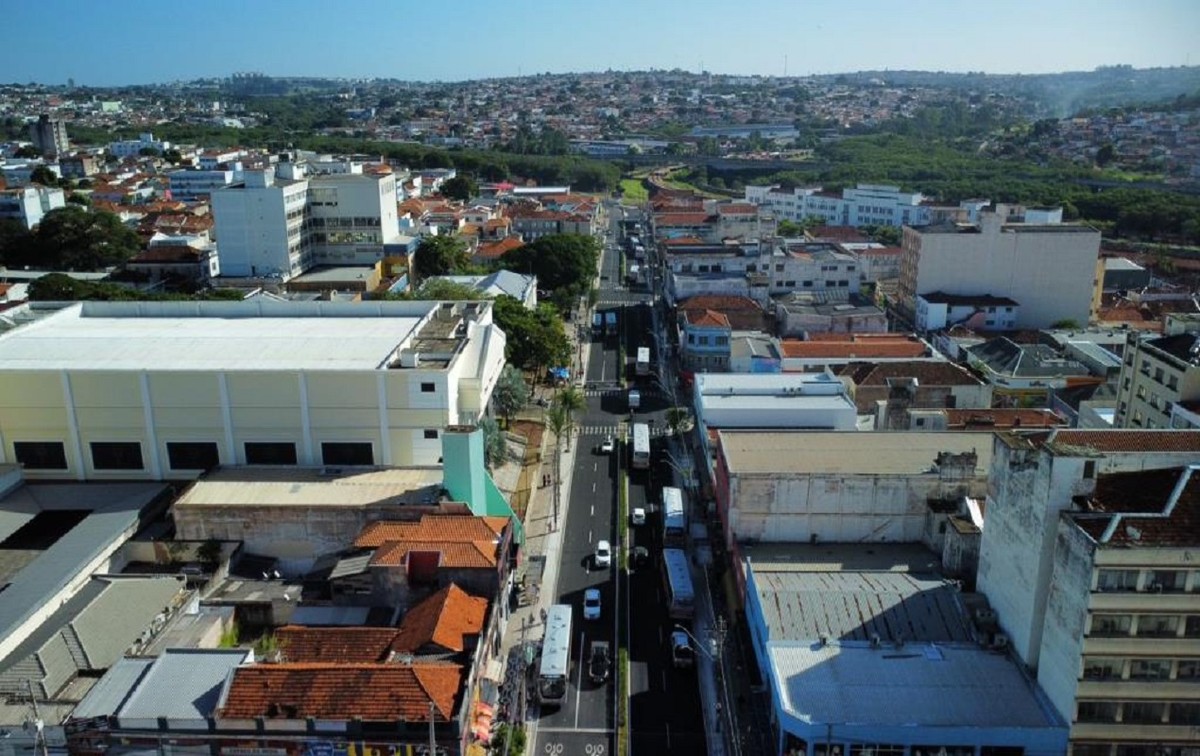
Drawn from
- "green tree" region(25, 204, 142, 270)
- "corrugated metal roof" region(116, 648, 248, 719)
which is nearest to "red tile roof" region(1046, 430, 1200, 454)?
"corrugated metal roof" region(116, 648, 248, 719)

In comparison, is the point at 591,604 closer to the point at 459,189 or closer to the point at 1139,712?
the point at 1139,712

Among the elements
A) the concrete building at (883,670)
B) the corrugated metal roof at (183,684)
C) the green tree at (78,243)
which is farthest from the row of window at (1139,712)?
the green tree at (78,243)

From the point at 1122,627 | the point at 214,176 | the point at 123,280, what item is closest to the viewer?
the point at 1122,627

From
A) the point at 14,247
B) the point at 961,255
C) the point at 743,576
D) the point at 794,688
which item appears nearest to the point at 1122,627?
the point at 794,688

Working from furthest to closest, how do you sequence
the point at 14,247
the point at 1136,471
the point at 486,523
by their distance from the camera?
the point at 14,247 → the point at 486,523 → the point at 1136,471

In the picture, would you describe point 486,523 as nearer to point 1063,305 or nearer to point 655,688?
point 655,688

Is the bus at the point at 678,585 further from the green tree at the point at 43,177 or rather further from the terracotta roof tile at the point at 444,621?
the green tree at the point at 43,177

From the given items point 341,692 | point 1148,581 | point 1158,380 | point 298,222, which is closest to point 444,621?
point 341,692

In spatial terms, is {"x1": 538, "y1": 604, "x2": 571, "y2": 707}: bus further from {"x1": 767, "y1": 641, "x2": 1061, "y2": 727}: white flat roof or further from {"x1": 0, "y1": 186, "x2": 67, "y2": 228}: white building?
{"x1": 0, "y1": 186, "x2": 67, "y2": 228}: white building
